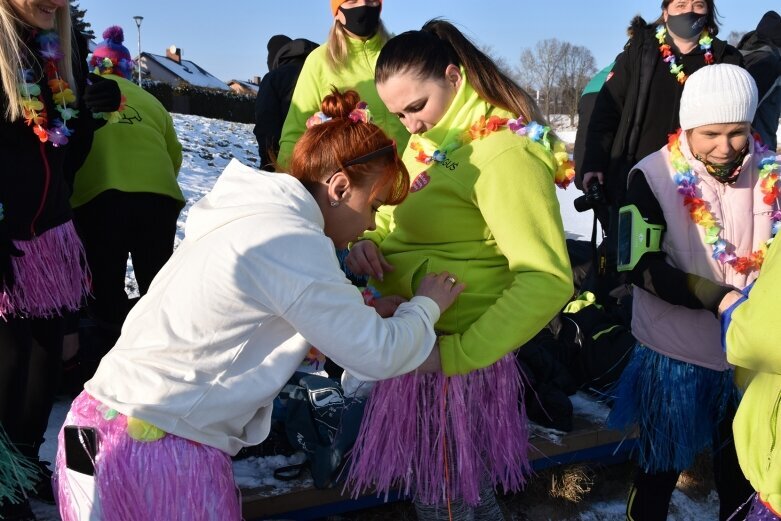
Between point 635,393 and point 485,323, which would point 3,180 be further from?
point 635,393

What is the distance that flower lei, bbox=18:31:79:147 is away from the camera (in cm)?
219

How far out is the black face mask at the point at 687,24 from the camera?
3.52m

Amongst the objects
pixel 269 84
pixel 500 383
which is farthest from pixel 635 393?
pixel 269 84

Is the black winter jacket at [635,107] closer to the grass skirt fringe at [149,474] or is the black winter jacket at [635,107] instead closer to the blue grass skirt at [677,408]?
the blue grass skirt at [677,408]

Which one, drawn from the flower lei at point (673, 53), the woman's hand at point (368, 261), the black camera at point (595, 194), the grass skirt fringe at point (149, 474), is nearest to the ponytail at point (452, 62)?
the woman's hand at point (368, 261)

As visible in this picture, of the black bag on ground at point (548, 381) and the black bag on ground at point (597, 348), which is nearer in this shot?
the black bag on ground at point (548, 381)

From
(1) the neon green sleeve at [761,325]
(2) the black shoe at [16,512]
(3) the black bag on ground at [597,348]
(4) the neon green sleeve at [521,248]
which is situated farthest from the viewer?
(3) the black bag on ground at [597,348]

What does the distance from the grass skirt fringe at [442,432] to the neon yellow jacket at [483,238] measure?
0.19 m

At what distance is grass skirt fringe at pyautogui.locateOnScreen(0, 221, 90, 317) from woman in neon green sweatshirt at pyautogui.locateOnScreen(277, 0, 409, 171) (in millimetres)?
1004

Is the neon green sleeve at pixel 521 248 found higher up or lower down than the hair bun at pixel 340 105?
lower down

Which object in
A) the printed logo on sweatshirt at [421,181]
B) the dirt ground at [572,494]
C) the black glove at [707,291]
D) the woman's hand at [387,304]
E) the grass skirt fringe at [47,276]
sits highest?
the printed logo on sweatshirt at [421,181]

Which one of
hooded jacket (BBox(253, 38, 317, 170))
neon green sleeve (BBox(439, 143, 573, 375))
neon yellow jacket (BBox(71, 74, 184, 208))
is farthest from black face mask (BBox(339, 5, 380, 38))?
neon green sleeve (BBox(439, 143, 573, 375))

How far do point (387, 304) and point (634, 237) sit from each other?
855 mm

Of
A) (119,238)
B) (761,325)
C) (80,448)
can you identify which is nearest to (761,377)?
(761,325)
